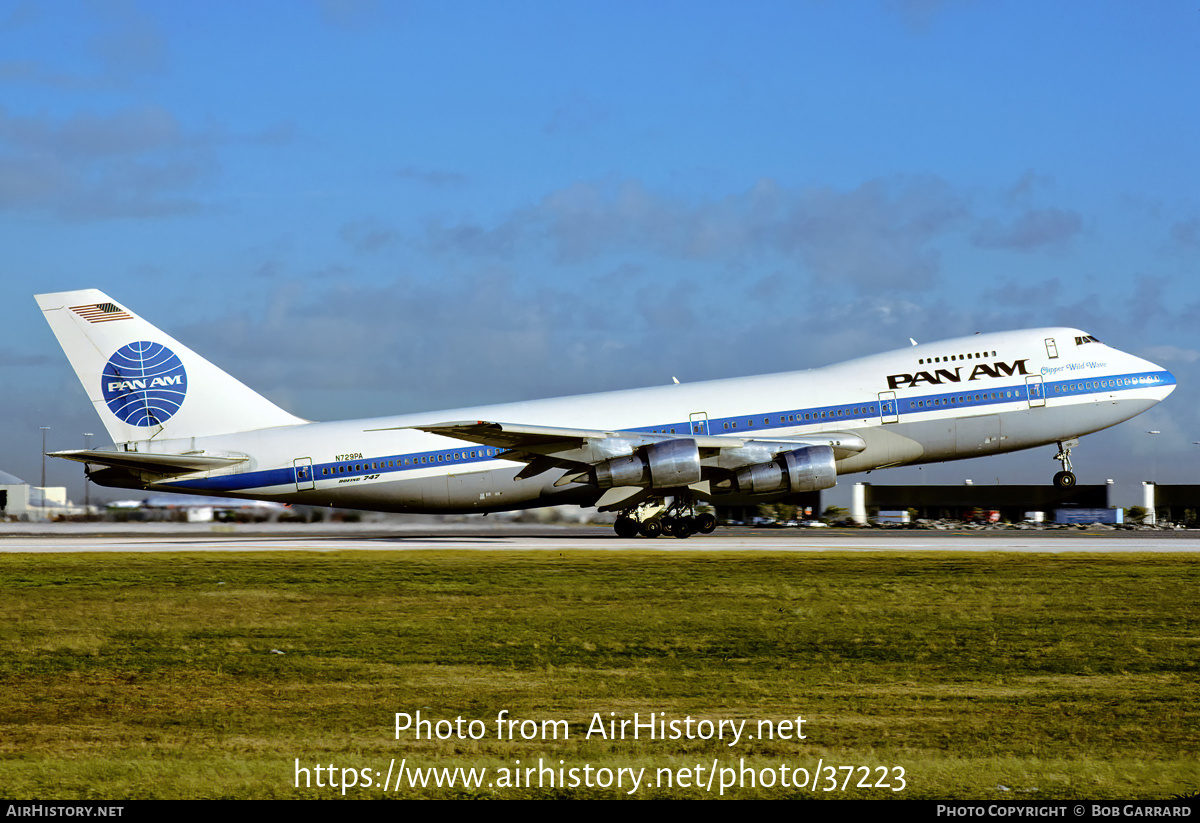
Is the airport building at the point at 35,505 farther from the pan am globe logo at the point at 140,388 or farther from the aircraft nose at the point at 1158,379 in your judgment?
the aircraft nose at the point at 1158,379

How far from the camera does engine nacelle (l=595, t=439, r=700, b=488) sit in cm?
3819

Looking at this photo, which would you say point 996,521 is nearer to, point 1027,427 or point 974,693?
point 1027,427

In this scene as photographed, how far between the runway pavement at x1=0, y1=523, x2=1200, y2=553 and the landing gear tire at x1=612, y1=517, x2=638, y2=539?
46 cm

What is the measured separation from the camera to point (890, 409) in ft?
133

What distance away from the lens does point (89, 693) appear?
13.3 metres

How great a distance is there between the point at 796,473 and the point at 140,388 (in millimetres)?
23424

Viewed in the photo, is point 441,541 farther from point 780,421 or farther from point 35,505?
point 35,505

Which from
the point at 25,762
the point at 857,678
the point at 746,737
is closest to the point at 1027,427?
the point at 857,678

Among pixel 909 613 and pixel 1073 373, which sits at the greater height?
pixel 1073 373

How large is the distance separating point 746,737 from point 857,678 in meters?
3.61

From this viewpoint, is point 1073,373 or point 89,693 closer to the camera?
point 89,693

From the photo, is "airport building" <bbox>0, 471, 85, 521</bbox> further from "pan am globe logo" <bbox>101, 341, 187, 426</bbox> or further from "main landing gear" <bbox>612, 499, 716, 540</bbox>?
"main landing gear" <bbox>612, 499, 716, 540</bbox>

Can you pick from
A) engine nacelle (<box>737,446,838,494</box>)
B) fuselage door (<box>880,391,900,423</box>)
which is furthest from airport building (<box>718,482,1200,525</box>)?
engine nacelle (<box>737,446,838,494</box>)

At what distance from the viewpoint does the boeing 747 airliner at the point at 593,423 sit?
4050 cm
